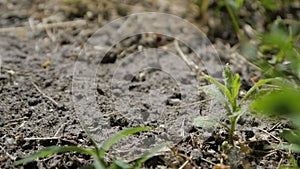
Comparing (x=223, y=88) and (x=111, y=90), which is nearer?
(x=223, y=88)

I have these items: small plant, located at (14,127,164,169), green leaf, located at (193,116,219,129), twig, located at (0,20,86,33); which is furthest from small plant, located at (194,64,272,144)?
twig, located at (0,20,86,33)

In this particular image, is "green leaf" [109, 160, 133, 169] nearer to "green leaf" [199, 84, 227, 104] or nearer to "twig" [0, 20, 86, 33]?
"green leaf" [199, 84, 227, 104]

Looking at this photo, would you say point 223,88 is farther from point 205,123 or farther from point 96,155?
point 96,155

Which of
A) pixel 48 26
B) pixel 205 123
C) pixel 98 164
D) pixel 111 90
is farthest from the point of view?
pixel 48 26

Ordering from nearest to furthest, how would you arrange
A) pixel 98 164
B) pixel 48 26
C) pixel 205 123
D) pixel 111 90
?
pixel 98 164 < pixel 205 123 < pixel 111 90 < pixel 48 26

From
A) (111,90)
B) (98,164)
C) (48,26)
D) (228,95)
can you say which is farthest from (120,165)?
(48,26)

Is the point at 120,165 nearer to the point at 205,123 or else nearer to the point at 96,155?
the point at 96,155

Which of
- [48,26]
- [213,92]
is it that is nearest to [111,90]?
[213,92]

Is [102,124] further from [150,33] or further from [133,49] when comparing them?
[150,33]

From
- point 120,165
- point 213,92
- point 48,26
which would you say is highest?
point 48,26

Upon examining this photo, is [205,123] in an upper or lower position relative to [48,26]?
lower
